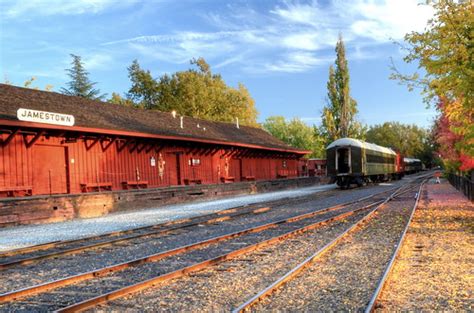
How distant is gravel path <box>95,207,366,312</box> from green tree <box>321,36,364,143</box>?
47.7 metres

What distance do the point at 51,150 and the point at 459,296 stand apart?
17.4 m

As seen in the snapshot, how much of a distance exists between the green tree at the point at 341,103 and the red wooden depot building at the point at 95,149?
23.5m

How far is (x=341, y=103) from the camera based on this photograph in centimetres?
5503

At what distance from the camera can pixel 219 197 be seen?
2706cm

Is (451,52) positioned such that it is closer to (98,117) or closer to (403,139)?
(98,117)

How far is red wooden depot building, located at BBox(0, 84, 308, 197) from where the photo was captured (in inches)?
688

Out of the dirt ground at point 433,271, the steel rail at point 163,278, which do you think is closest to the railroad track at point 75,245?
the steel rail at point 163,278

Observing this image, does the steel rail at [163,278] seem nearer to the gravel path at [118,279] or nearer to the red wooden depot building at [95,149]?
the gravel path at [118,279]

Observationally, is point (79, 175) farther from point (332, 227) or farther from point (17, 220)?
point (332, 227)

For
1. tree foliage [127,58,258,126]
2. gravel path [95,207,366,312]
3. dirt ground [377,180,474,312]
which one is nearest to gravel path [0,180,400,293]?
gravel path [95,207,366,312]

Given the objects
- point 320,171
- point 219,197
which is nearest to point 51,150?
point 219,197

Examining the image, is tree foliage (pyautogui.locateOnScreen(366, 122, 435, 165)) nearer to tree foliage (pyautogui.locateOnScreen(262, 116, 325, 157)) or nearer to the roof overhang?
tree foliage (pyautogui.locateOnScreen(262, 116, 325, 157))

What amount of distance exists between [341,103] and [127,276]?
5103cm

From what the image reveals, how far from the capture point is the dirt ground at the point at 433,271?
519cm
